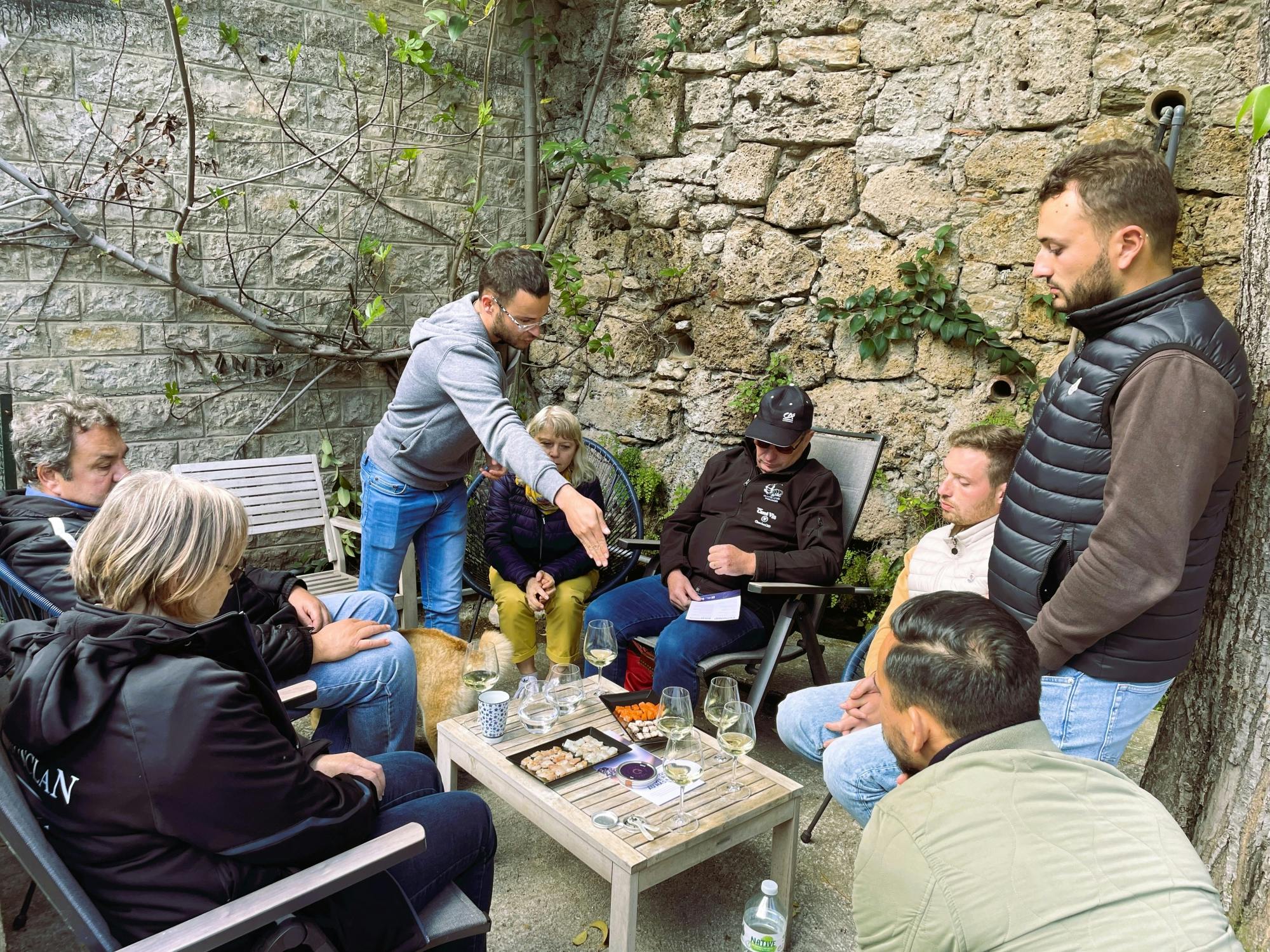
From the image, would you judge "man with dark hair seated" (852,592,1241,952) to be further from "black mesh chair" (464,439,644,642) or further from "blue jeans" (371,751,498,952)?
"black mesh chair" (464,439,644,642)

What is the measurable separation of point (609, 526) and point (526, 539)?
74 cm

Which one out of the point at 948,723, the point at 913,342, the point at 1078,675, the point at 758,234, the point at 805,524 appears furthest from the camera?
the point at 758,234

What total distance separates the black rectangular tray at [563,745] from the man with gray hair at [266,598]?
537mm

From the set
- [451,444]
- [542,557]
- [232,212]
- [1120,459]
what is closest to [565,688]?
[451,444]

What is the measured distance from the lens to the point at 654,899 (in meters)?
2.51

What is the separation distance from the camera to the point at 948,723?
1353 mm

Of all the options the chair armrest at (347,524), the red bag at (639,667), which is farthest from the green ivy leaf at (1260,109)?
the chair armrest at (347,524)

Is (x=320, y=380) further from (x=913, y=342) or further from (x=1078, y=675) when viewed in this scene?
(x=1078, y=675)

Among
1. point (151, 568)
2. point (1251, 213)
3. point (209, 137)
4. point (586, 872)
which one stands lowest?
point (586, 872)

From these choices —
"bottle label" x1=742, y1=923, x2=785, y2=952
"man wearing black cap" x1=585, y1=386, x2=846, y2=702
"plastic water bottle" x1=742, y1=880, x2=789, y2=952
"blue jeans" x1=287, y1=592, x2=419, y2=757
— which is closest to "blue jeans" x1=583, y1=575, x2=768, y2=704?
"man wearing black cap" x1=585, y1=386, x2=846, y2=702

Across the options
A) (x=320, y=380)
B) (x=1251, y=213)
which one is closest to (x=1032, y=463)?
(x=1251, y=213)

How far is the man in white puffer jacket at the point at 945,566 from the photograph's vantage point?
244cm

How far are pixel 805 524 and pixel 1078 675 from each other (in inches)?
59.5

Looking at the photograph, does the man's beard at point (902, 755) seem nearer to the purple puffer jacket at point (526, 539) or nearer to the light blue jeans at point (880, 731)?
the light blue jeans at point (880, 731)
